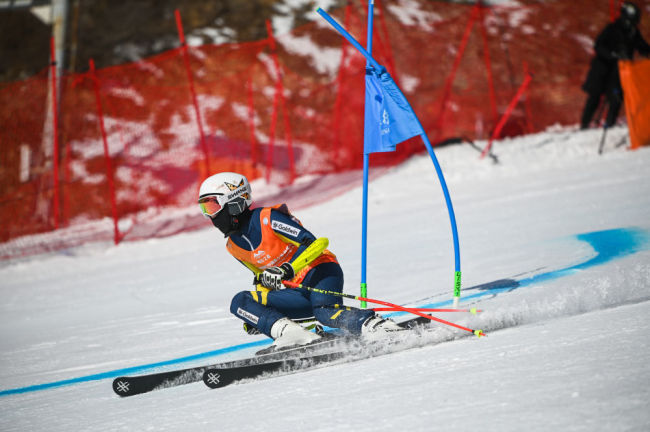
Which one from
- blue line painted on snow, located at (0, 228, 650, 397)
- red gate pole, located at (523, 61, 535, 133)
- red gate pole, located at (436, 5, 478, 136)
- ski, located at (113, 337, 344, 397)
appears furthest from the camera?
red gate pole, located at (523, 61, 535, 133)

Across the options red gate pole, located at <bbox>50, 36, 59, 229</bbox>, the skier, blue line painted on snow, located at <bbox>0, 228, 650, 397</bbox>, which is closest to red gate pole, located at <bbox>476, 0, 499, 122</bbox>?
blue line painted on snow, located at <bbox>0, 228, 650, 397</bbox>

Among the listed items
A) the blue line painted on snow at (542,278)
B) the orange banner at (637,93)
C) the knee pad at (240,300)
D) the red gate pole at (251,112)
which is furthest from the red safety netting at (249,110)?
the knee pad at (240,300)

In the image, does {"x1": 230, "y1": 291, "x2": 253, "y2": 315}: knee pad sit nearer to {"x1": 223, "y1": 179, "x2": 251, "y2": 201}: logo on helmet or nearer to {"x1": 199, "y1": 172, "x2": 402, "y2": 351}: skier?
{"x1": 199, "y1": 172, "x2": 402, "y2": 351}: skier

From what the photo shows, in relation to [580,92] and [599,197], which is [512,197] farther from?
[580,92]

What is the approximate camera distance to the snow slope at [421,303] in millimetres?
2848

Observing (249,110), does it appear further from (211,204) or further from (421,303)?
(211,204)

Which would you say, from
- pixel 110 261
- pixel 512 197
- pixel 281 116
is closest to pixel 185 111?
pixel 281 116

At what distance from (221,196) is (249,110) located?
8082mm

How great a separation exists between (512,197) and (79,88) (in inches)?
310

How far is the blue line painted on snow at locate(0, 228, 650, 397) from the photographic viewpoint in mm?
4785

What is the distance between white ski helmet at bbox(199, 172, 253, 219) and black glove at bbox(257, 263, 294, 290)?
53cm

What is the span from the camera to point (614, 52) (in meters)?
10.7

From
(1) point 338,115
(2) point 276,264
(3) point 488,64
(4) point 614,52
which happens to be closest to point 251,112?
(1) point 338,115

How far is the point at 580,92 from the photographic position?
40.3 feet
